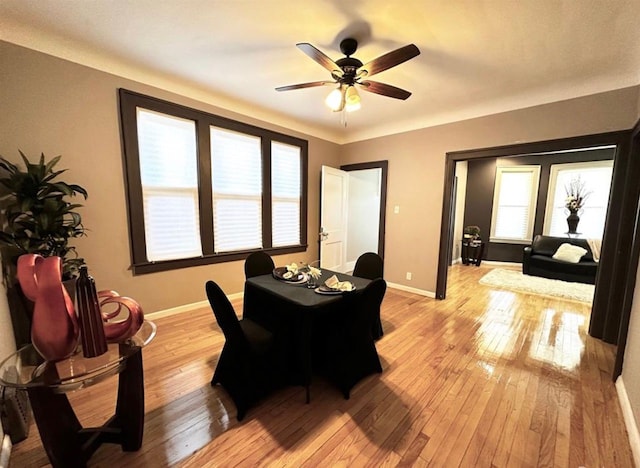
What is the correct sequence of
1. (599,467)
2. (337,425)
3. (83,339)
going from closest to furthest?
(83,339) < (599,467) < (337,425)

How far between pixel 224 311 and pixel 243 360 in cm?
38

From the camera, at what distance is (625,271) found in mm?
2562

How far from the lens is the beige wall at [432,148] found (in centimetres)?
266

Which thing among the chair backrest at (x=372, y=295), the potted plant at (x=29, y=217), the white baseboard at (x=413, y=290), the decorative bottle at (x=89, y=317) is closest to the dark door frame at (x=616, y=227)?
the white baseboard at (x=413, y=290)

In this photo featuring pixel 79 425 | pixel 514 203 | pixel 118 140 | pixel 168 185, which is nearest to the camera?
pixel 79 425

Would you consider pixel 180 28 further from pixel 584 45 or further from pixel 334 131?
pixel 584 45

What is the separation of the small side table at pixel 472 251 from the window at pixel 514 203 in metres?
0.55

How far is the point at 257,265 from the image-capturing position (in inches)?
109

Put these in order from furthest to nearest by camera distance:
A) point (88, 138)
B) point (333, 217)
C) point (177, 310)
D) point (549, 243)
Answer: point (549, 243) < point (333, 217) < point (177, 310) < point (88, 138)

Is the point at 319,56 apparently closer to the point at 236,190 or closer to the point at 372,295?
the point at 372,295

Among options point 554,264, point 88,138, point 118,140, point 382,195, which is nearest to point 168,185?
point 118,140

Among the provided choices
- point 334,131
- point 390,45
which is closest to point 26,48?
point 390,45

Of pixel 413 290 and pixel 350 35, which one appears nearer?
pixel 350 35

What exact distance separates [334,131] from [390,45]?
2485 millimetres
